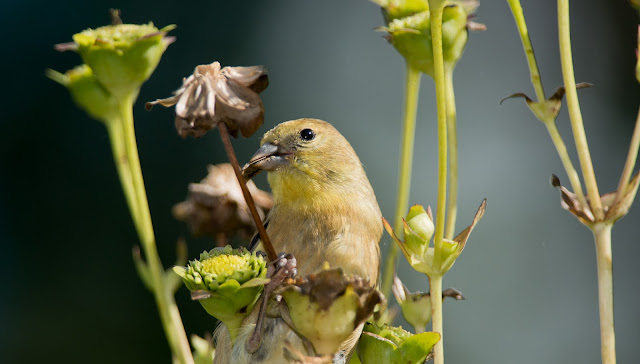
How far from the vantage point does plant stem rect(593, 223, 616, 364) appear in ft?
3.77

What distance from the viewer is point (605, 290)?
3.88ft

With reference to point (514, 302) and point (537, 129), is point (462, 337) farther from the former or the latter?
point (537, 129)

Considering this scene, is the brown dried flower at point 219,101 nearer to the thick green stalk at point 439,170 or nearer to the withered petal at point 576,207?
the thick green stalk at point 439,170

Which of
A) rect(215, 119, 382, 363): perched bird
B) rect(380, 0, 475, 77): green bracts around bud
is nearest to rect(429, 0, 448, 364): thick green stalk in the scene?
rect(380, 0, 475, 77): green bracts around bud

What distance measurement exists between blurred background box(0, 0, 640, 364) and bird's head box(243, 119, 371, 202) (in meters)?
2.00

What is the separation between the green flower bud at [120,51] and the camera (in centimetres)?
132

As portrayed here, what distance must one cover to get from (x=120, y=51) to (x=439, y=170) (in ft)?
2.05

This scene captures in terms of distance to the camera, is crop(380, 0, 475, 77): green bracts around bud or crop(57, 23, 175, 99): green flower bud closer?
crop(57, 23, 175, 99): green flower bud

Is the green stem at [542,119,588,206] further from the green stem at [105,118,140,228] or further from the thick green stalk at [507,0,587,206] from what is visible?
the green stem at [105,118,140,228]

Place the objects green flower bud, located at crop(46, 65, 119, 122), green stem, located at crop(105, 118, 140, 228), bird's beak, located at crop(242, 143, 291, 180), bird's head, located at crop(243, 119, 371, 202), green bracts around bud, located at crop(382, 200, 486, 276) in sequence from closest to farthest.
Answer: green bracts around bud, located at crop(382, 200, 486, 276) → green stem, located at crop(105, 118, 140, 228) → green flower bud, located at crop(46, 65, 119, 122) → bird's beak, located at crop(242, 143, 291, 180) → bird's head, located at crop(243, 119, 371, 202)

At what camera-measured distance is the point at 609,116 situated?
17.7 feet

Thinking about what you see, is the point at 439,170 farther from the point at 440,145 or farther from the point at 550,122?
the point at 550,122

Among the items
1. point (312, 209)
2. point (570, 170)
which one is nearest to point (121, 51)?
point (570, 170)

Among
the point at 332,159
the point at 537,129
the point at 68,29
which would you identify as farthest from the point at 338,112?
the point at 332,159
